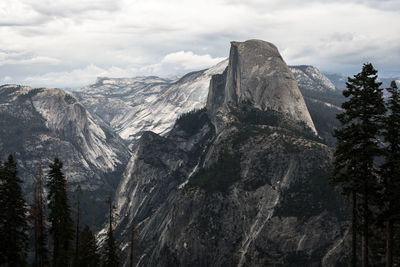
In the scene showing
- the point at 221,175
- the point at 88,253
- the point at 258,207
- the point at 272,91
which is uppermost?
the point at 272,91

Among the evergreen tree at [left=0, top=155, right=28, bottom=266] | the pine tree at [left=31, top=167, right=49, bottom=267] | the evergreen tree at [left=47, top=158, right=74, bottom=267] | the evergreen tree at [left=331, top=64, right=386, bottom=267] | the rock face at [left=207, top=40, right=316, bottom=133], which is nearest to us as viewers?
the evergreen tree at [left=331, top=64, right=386, bottom=267]

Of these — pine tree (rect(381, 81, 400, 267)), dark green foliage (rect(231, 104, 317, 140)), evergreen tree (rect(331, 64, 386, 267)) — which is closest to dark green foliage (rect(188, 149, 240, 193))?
dark green foliage (rect(231, 104, 317, 140))

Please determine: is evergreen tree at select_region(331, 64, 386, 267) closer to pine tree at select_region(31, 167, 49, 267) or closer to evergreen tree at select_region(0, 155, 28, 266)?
pine tree at select_region(31, 167, 49, 267)

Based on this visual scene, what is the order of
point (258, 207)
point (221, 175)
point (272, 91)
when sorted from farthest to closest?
point (272, 91) → point (221, 175) → point (258, 207)

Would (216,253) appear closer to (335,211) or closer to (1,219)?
(335,211)

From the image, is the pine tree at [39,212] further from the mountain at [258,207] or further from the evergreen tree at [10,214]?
the mountain at [258,207]

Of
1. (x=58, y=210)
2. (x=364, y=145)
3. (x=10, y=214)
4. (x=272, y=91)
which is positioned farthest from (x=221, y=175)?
(x=364, y=145)

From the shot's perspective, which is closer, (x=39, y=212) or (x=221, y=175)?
(x=39, y=212)

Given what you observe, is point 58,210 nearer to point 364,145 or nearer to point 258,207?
point 364,145

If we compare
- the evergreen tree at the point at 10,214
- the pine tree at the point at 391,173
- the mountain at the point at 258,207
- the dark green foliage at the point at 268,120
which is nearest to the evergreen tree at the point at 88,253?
the evergreen tree at the point at 10,214
